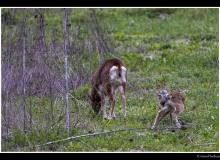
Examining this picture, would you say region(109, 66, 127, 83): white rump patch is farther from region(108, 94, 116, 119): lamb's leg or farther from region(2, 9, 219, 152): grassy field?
region(2, 9, 219, 152): grassy field

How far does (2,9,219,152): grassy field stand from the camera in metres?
9.90

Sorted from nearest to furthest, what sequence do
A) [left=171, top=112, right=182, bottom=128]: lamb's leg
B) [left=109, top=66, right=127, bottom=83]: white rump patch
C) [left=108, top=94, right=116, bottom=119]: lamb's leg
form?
[left=171, top=112, right=182, bottom=128]: lamb's leg → [left=108, top=94, right=116, bottom=119]: lamb's leg → [left=109, top=66, right=127, bottom=83]: white rump patch

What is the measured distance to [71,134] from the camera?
10.1 m

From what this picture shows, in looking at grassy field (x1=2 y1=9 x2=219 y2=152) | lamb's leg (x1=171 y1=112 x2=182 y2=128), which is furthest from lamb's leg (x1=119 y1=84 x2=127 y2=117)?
lamb's leg (x1=171 y1=112 x2=182 y2=128)

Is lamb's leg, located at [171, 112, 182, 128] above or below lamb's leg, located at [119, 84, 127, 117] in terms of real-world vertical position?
below

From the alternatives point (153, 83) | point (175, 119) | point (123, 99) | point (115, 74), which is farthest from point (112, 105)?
point (153, 83)

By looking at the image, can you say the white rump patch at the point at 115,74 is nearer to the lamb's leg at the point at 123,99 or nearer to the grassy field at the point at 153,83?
the lamb's leg at the point at 123,99

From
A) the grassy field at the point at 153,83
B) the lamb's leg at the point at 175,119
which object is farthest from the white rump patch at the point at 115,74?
the lamb's leg at the point at 175,119

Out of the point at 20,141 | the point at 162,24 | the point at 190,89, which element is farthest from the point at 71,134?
the point at 162,24

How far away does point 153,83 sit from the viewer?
1364 centimetres

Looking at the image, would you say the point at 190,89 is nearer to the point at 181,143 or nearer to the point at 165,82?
the point at 165,82

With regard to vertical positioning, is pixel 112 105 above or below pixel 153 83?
below

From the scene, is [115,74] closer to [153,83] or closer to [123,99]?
[123,99]

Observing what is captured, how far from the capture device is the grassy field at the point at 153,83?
32.5 ft
